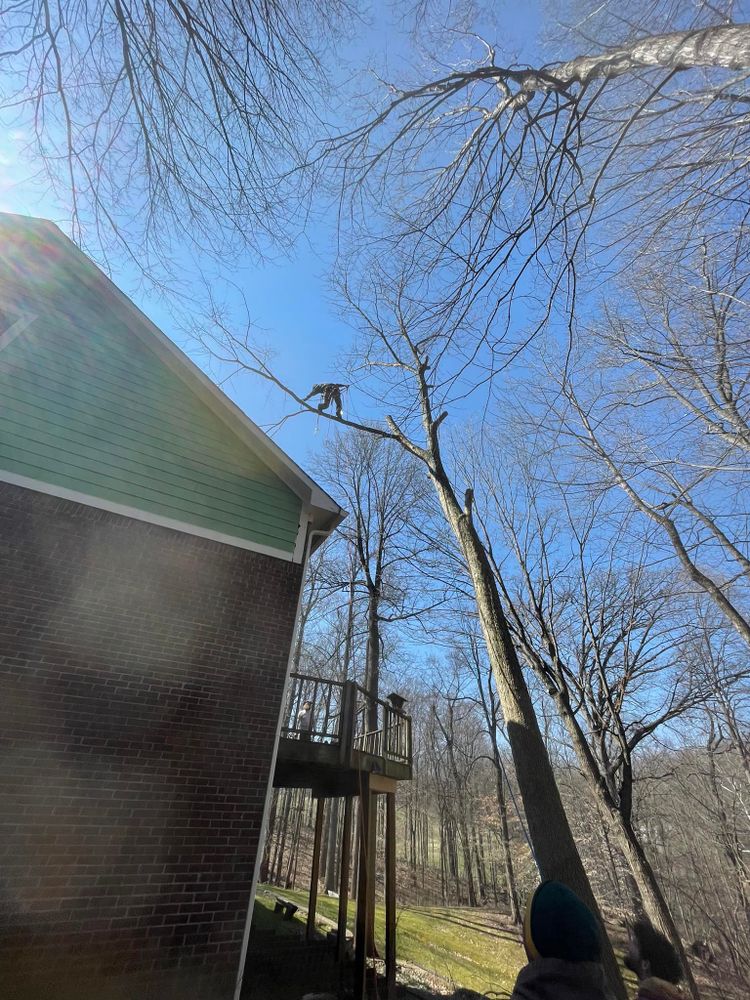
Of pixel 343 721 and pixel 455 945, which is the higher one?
pixel 343 721

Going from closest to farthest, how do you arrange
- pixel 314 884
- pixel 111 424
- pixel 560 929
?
1. pixel 560 929
2. pixel 111 424
3. pixel 314 884

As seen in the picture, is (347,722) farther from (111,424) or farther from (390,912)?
(111,424)

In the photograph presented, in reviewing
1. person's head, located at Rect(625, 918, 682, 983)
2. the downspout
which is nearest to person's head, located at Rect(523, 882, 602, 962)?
the downspout

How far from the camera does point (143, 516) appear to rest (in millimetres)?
5699

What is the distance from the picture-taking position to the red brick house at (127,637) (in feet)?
13.3

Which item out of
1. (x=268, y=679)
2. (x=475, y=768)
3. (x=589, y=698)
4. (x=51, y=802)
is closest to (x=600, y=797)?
(x=589, y=698)

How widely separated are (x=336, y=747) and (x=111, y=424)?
5293mm

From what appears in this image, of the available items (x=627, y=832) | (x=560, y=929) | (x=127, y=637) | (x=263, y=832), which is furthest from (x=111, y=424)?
(x=627, y=832)

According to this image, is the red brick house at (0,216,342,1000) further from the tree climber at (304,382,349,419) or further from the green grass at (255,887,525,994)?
the green grass at (255,887,525,994)

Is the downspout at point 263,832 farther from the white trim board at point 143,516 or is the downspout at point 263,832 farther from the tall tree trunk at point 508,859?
the tall tree trunk at point 508,859

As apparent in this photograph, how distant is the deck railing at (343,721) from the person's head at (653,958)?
3705 millimetres

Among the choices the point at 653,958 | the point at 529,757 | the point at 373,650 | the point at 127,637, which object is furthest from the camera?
the point at 373,650

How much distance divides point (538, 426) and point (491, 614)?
3.31 metres

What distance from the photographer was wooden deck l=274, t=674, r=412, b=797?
6.54 meters
